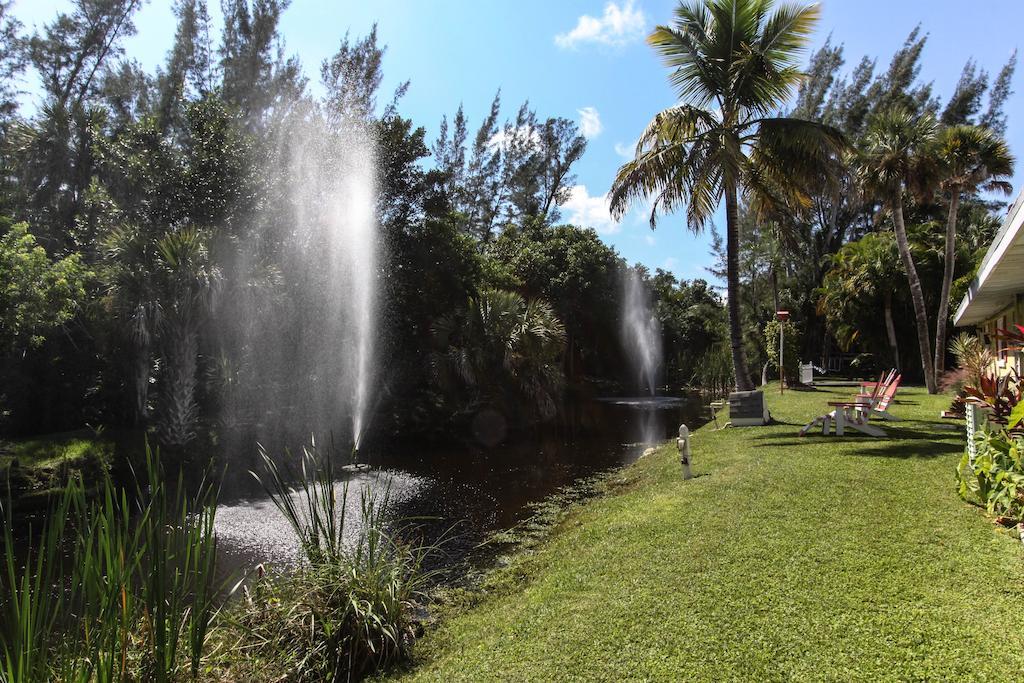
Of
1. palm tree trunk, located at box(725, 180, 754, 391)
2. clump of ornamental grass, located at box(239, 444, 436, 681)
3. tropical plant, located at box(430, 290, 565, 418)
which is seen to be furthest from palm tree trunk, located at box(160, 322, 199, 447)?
palm tree trunk, located at box(725, 180, 754, 391)

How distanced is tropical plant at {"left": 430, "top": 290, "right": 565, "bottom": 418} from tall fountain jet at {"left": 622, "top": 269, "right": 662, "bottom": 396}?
17.2m

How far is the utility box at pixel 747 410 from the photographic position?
46.3ft

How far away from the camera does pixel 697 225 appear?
48.8 feet

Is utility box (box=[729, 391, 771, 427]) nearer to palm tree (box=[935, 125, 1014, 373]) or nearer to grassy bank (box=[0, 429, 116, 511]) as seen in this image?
palm tree (box=[935, 125, 1014, 373])

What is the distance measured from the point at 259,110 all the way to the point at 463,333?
14.8 m

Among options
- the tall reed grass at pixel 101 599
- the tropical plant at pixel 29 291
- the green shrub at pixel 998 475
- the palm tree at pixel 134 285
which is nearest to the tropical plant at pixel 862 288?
the green shrub at pixel 998 475

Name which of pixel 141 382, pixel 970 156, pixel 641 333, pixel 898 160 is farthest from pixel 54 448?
pixel 641 333

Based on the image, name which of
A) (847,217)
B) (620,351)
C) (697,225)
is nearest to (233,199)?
(697,225)

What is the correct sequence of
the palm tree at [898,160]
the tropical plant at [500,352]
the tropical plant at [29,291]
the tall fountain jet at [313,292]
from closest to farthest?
the tropical plant at [29,291] → the tall fountain jet at [313,292] → the tropical plant at [500,352] → the palm tree at [898,160]

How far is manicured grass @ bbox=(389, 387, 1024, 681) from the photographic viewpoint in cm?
349

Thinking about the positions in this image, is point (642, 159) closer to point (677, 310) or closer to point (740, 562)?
point (740, 562)

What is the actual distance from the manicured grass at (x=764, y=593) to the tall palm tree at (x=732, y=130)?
7440 mm

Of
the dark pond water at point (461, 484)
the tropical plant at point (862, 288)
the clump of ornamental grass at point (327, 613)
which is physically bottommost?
the dark pond water at point (461, 484)

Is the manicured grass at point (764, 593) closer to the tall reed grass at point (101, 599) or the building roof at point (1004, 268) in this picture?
the tall reed grass at point (101, 599)
